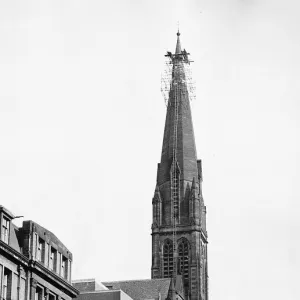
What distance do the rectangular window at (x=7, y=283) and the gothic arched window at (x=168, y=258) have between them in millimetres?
104590

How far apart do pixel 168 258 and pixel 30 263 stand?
104396 millimetres

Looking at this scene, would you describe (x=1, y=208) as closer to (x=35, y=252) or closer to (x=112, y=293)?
(x=35, y=252)

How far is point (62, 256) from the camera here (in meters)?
82.9

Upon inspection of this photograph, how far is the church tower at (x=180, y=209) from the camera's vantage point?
177375 mm

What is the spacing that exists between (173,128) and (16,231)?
11436 centimetres

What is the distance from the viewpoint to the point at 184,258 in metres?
179

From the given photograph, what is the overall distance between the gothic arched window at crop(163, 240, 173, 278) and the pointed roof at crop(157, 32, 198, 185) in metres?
12.1

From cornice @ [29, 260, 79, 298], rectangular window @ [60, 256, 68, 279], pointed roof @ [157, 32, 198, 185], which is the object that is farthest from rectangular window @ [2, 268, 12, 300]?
pointed roof @ [157, 32, 198, 185]

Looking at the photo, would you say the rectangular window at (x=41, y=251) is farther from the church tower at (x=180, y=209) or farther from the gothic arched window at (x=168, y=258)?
the gothic arched window at (x=168, y=258)

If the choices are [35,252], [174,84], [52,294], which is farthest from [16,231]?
[174,84]

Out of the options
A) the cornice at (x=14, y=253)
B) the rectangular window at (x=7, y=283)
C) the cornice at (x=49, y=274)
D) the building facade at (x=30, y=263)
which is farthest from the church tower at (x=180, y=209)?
the rectangular window at (x=7, y=283)

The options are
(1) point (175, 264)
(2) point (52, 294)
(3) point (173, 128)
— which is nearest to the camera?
(2) point (52, 294)

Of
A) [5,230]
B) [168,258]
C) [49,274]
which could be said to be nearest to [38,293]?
[49,274]

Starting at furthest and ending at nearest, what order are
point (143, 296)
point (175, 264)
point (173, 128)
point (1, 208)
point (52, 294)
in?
Result: 1. point (173, 128)
2. point (175, 264)
3. point (143, 296)
4. point (52, 294)
5. point (1, 208)
